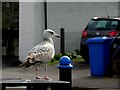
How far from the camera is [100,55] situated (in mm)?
12281

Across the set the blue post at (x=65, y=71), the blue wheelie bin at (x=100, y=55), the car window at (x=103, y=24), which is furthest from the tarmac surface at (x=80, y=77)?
the car window at (x=103, y=24)

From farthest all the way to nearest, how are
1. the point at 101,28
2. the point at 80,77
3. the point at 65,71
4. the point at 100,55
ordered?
the point at 101,28 → the point at 80,77 → the point at 100,55 → the point at 65,71

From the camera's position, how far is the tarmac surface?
10.5 metres

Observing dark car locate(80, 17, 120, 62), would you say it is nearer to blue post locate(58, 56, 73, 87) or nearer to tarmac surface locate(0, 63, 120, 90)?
tarmac surface locate(0, 63, 120, 90)

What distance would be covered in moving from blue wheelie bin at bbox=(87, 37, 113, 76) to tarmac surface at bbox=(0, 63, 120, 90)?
12.6 inches

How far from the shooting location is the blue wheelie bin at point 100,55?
40.2 ft

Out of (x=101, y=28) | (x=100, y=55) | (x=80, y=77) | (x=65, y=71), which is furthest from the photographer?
(x=101, y=28)

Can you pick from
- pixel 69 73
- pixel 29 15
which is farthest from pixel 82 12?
pixel 69 73

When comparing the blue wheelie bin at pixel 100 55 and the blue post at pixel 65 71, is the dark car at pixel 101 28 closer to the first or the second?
the blue wheelie bin at pixel 100 55

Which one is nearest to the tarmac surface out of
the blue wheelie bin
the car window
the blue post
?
the blue wheelie bin

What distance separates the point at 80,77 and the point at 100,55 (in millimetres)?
852

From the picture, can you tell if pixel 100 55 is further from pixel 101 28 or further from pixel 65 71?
pixel 65 71

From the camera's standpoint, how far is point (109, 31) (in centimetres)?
1464

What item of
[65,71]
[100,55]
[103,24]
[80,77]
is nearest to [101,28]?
[103,24]
